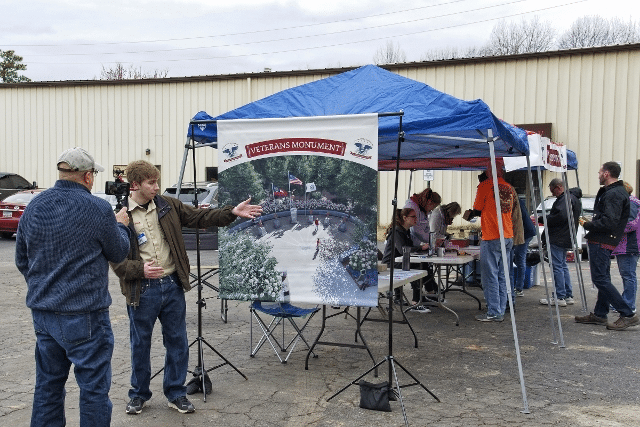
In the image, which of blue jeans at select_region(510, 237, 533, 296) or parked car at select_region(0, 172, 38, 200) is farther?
parked car at select_region(0, 172, 38, 200)

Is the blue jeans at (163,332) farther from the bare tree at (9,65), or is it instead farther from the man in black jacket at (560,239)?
the bare tree at (9,65)

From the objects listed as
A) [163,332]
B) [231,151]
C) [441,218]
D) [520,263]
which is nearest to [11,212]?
[441,218]

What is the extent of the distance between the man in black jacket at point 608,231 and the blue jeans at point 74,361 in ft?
19.9

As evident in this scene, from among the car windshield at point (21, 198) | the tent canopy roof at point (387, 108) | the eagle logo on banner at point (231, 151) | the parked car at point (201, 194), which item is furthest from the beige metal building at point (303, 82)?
the eagle logo on banner at point (231, 151)

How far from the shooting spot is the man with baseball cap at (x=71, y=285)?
360 cm

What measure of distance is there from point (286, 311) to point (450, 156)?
412 cm

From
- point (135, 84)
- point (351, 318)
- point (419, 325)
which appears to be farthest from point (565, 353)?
point (135, 84)

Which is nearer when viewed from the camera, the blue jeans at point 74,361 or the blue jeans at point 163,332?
the blue jeans at point 74,361

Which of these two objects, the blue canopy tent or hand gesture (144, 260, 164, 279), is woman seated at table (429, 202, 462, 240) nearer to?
the blue canopy tent

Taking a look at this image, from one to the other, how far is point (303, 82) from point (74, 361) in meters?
18.9

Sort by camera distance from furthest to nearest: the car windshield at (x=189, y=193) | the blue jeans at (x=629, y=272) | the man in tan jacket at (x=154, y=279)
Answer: the car windshield at (x=189, y=193) < the blue jeans at (x=629, y=272) < the man in tan jacket at (x=154, y=279)

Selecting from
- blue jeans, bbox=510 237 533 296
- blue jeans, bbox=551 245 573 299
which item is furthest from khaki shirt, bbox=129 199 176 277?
blue jeans, bbox=510 237 533 296

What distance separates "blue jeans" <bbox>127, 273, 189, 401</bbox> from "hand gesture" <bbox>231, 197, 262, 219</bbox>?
2.20ft

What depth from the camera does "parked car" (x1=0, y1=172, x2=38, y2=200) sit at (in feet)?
72.5
